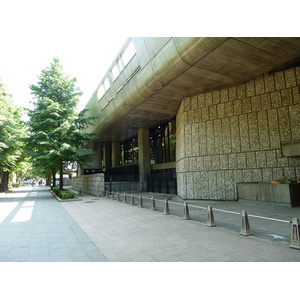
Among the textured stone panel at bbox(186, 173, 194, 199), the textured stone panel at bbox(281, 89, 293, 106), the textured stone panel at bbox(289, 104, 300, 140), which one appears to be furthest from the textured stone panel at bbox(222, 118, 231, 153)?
the textured stone panel at bbox(289, 104, 300, 140)

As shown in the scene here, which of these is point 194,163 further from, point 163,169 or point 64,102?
point 64,102

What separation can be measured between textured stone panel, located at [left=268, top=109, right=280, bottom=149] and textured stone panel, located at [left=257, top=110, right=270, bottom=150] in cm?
23

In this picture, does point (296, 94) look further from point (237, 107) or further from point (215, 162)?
point (215, 162)

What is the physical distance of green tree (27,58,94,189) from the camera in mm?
21328

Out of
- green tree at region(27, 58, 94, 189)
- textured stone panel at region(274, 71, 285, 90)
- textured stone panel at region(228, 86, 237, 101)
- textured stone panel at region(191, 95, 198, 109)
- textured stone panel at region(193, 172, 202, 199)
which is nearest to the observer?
textured stone panel at region(274, 71, 285, 90)

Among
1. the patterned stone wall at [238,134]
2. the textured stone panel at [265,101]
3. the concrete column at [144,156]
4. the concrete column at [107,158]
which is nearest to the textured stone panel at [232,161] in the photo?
the patterned stone wall at [238,134]

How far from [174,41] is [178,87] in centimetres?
368

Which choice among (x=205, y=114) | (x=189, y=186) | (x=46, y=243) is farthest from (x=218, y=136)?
(x=46, y=243)

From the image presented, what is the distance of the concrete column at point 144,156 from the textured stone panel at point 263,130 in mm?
15703

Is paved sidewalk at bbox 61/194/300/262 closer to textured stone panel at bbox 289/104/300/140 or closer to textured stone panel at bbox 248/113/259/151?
textured stone panel at bbox 248/113/259/151

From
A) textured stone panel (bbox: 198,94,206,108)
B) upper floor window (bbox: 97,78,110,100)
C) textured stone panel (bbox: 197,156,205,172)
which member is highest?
upper floor window (bbox: 97,78,110,100)

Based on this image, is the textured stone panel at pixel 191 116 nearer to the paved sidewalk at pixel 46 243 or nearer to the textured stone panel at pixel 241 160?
the textured stone panel at pixel 241 160

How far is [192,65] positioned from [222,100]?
465 cm

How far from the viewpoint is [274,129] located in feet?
44.6
